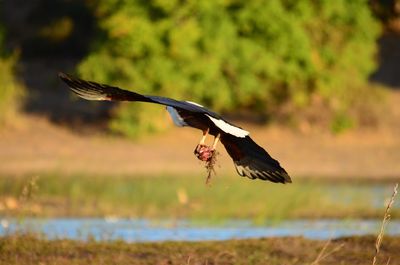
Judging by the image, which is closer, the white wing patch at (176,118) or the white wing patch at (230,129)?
the white wing patch at (230,129)

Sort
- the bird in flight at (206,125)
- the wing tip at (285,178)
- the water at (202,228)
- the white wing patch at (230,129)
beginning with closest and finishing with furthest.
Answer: the white wing patch at (230,129) → the bird in flight at (206,125) → the wing tip at (285,178) → the water at (202,228)

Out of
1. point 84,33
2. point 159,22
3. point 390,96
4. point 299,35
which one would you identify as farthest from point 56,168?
point 84,33

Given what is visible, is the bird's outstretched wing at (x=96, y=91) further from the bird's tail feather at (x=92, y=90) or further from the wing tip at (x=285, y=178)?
the wing tip at (x=285, y=178)

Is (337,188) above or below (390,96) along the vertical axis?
below

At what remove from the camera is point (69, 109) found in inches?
950

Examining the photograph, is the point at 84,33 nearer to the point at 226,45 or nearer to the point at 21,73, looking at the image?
the point at 21,73

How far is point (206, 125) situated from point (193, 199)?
9157mm

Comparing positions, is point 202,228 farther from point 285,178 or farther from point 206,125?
point 206,125

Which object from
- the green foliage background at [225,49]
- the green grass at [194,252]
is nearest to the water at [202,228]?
the green grass at [194,252]

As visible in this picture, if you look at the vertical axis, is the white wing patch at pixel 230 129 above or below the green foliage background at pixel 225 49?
below

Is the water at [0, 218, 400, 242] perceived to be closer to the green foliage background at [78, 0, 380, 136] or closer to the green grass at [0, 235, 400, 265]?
the green grass at [0, 235, 400, 265]

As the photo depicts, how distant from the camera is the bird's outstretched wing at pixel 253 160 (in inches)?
270

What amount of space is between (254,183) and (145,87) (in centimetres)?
537

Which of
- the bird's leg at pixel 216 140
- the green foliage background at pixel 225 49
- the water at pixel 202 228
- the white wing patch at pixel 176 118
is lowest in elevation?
the bird's leg at pixel 216 140
